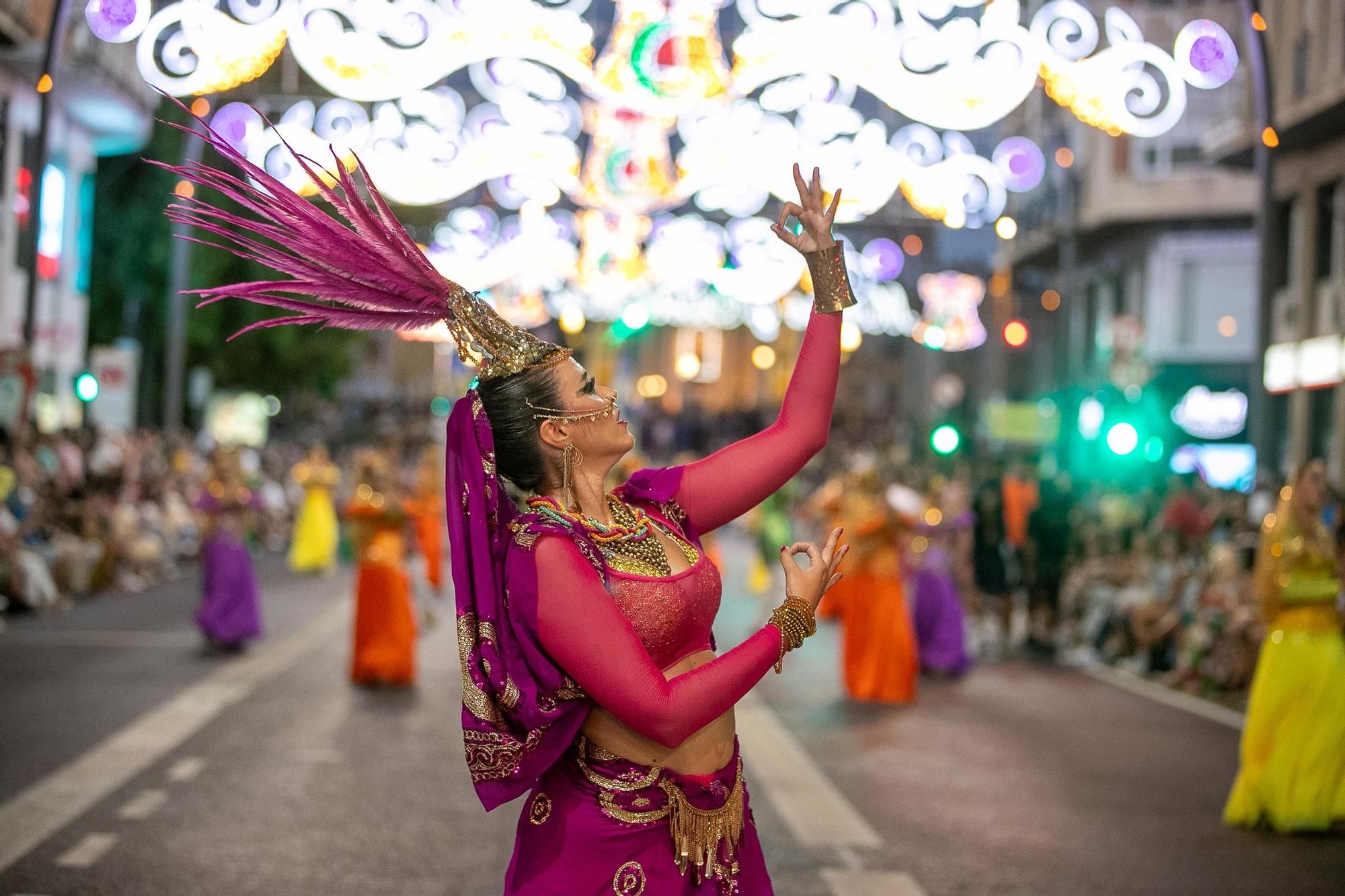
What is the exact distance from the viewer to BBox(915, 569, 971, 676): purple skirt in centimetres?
1518

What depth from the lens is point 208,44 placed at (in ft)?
31.3

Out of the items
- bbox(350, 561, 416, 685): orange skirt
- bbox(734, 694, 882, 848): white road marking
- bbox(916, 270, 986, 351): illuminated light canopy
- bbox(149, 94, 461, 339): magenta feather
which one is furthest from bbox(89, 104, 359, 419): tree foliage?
bbox(149, 94, 461, 339): magenta feather

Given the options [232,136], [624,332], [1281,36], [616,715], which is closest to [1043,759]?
[232,136]

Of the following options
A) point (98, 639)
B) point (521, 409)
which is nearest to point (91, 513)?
point (98, 639)

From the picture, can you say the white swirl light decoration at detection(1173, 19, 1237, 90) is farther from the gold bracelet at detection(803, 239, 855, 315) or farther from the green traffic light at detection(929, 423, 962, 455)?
the green traffic light at detection(929, 423, 962, 455)

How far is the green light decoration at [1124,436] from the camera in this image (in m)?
21.8

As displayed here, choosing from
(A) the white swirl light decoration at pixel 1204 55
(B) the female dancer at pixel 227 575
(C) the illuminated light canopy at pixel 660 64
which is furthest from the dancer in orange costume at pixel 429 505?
(A) the white swirl light decoration at pixel 1204 55

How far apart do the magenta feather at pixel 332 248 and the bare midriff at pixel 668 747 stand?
946 millimetres

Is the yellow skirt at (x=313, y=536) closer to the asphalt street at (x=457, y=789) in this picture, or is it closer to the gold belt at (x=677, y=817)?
the asphalt street at (x=457, y=789)

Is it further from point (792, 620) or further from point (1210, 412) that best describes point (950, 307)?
point (792, 620)

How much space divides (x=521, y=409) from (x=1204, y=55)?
25.7ft

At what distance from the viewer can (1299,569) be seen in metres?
8.54

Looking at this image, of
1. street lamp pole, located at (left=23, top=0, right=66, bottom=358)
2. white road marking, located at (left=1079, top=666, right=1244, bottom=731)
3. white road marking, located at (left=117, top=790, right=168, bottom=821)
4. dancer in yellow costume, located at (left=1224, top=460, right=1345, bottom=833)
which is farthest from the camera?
white road marking, located at (left=1079, top=666, right=1244, bottom=731)

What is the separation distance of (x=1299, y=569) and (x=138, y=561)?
55.2 feet
